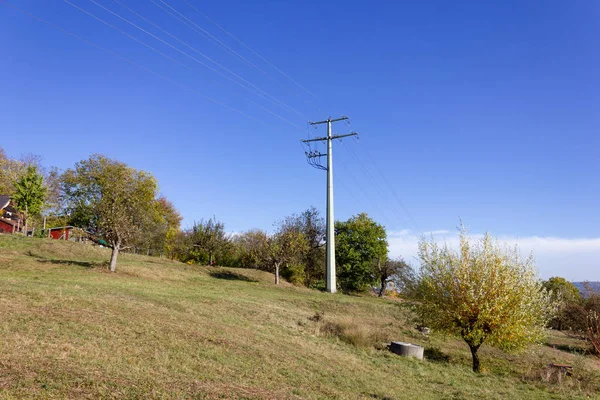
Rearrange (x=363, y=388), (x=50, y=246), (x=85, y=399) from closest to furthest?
1. (x=85, y=399)
2. (x=363, y=388)
3. (x=50, y=246)

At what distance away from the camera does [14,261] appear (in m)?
25.6

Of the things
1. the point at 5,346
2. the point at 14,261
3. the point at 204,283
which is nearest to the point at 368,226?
the point at 204,283

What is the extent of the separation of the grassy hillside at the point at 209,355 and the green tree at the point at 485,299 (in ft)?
5.34

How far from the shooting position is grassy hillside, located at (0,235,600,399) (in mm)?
8344

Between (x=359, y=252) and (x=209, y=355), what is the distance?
49.5 meters

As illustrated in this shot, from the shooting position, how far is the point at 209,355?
1153 centimetres

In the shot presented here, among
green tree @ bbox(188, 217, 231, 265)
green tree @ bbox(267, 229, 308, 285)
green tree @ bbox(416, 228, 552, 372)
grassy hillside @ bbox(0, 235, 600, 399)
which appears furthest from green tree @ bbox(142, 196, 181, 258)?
green tree @ bbox(416, 228, 552, 372)

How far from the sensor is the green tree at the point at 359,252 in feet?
193

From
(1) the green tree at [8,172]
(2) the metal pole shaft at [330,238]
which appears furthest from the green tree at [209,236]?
(1) the green tree at [8,172]

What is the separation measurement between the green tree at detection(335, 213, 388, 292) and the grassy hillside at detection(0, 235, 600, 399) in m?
33.0

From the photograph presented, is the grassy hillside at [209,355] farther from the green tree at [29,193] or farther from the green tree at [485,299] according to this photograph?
the green tree at [29,193]

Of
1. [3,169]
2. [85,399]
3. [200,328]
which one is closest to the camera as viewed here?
[85,399]

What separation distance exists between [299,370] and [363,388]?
6.20 ft

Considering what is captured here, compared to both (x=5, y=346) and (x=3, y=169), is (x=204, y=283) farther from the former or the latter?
(x=3, y=169)
